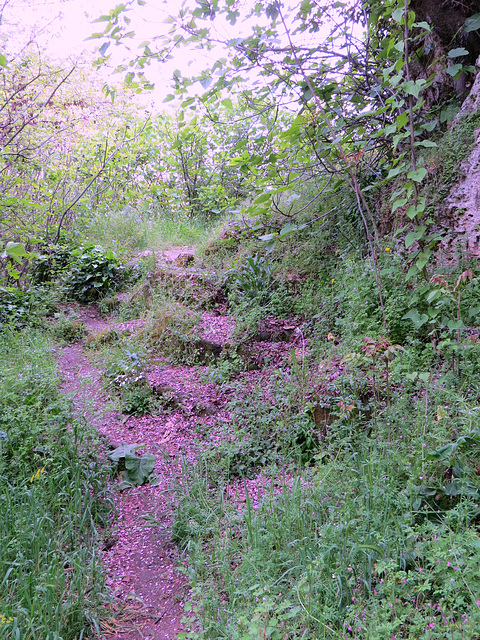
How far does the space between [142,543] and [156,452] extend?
2.73 feet

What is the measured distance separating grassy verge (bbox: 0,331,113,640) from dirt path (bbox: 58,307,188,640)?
13 cm

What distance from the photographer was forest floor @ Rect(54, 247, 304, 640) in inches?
86.0

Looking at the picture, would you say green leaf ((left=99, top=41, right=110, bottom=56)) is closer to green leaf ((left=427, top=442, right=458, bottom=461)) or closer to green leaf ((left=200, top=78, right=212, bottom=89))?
green leaf ((left=200, top=78, right=212, bottom=89))

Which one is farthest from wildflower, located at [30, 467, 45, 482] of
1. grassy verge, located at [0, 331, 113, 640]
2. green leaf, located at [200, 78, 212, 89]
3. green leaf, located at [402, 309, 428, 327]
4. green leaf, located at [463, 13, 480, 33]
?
green leaf, located at [463, 13, 480, 33]

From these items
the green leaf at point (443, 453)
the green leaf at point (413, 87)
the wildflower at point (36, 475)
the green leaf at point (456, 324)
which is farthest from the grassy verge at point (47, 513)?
the green leaf at point (413, 87)

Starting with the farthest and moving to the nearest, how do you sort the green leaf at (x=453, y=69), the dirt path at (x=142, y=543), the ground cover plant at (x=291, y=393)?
the green leaf at (x=453, y=69) → the dirt path at (x=142, y=543) → the ground cover plant at (x=291, y=393)

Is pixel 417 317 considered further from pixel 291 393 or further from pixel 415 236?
pixel 291 393

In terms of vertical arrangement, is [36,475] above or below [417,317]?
below

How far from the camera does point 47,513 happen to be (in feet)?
8.25

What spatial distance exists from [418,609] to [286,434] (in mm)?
1565

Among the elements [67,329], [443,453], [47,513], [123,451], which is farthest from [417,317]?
[67,329]

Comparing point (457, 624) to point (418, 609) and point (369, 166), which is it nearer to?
point (418, 609)

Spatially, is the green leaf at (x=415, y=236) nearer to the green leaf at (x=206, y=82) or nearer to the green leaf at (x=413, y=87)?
the green leaf at (x=413, y=87)

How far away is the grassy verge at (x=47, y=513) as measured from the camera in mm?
1977
